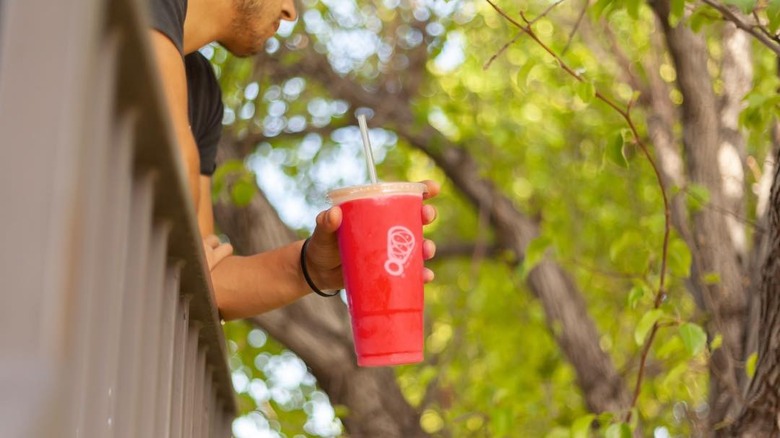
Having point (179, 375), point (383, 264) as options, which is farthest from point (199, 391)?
point (383, 264)

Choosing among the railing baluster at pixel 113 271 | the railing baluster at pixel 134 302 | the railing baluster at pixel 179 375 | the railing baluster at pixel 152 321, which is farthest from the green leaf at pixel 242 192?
the railing baluster at pixel 113 271

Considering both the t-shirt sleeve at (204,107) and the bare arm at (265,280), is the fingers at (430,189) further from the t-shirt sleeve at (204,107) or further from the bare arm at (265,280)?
the t-shirt sleeve at (204,107)

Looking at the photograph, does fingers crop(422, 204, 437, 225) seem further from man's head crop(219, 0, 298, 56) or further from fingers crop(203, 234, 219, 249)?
man's head crop(219, 0, 298, 56)

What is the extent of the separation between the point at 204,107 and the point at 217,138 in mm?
131

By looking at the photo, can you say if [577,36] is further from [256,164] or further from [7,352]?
[7,352]

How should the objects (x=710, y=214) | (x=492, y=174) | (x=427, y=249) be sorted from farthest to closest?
(x=492, y=174) < (x=710, y=214) < (x=427, y=249)

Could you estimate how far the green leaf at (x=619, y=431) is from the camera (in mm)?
2451

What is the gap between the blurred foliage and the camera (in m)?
4.64

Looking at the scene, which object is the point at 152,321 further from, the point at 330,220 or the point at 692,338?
the point at 692,338

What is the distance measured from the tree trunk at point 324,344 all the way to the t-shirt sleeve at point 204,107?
1647 mm

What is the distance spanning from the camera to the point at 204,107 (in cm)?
279

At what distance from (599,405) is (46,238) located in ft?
13.3

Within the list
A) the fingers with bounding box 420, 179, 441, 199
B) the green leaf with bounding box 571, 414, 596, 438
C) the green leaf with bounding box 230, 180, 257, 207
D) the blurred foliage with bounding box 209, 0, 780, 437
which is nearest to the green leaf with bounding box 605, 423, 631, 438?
the green leaf with bounding box 571, 414, 596, 438

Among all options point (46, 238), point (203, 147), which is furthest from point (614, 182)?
point (46, 238)
